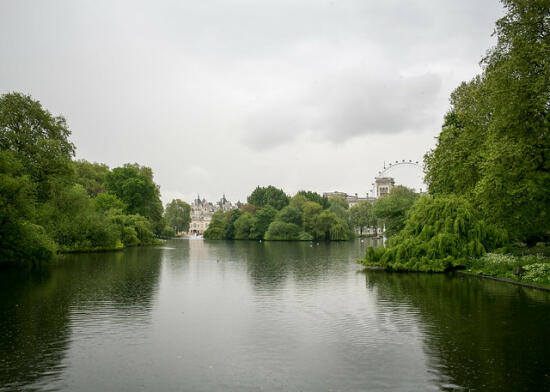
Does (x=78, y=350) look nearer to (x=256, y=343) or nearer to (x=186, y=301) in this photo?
(x=256, y=343)

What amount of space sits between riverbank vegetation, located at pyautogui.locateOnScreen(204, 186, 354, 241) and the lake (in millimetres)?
74097

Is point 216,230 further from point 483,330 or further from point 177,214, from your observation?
point 483,330

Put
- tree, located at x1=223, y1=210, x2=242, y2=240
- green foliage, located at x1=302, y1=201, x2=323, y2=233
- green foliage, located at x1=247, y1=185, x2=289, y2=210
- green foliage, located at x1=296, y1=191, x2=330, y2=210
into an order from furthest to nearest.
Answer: green foliage, located at x1=247, y1=185, x2=289, y2=210, green foliage, located at x1=296, y1=191, x2=330, y2=210, tree, located at x1=223, y1=210, x2=242, y2=240, green foliage, located at x1=302, y1=201, x2=323, y2=233

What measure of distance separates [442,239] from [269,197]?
91.0 m

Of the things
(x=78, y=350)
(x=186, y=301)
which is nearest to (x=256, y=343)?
(x=78, y=350)

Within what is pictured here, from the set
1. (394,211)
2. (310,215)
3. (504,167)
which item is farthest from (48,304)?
(310,215)

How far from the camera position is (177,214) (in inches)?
6230

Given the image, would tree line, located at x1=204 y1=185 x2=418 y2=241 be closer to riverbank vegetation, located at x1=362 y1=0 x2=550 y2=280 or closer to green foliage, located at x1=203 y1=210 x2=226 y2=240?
green foliage, located at x1=203 y1=210 x2=226 y2=240

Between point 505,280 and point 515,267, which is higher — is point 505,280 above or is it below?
below

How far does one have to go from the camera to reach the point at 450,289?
20.3 m

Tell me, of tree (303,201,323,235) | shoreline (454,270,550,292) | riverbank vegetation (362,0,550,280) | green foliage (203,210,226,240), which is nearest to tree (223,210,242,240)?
green foliage (203,210,226,240)

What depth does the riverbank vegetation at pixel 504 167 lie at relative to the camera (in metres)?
19.8

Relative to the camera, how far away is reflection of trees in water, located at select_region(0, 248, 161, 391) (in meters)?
9.57

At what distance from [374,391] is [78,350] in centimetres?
720
